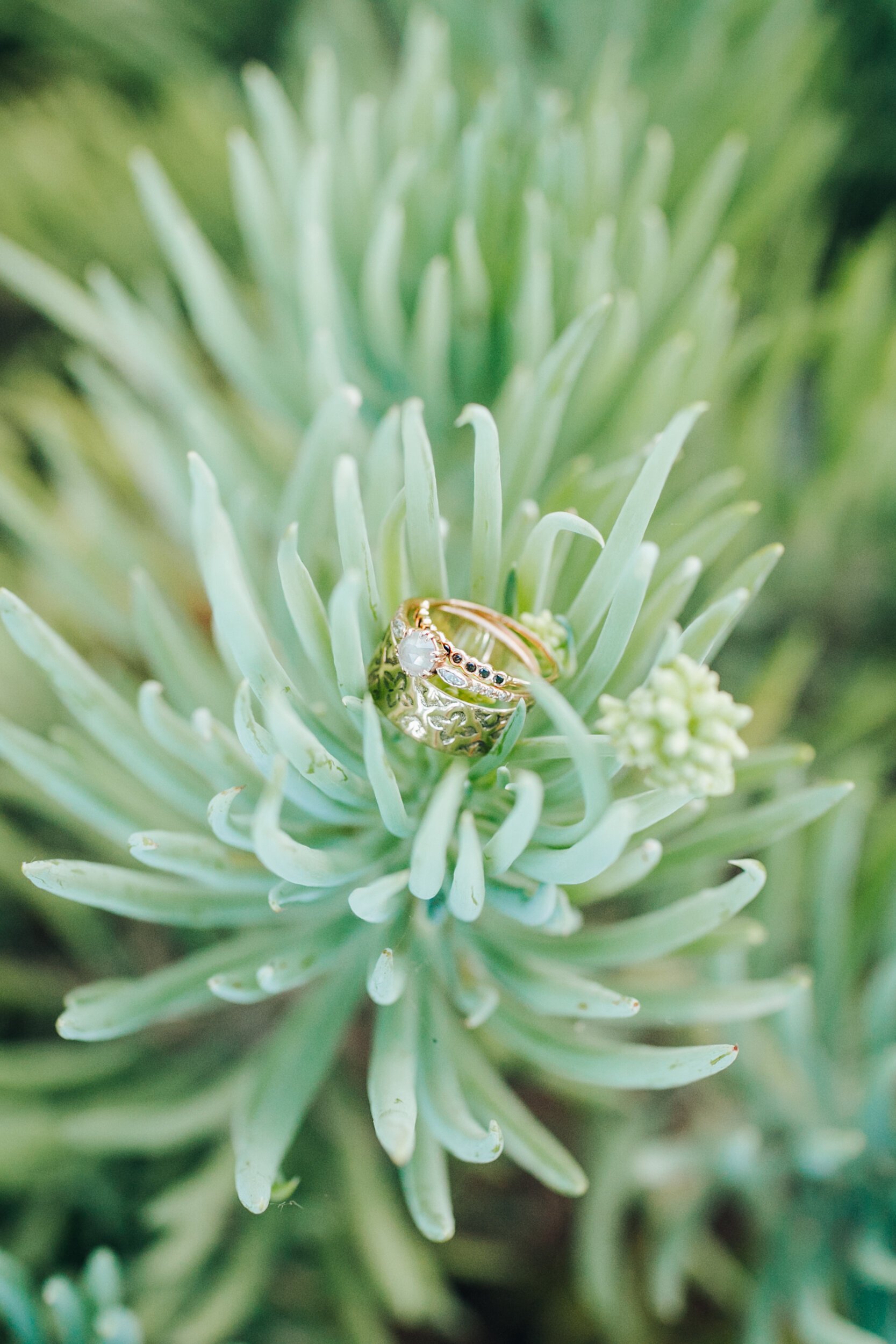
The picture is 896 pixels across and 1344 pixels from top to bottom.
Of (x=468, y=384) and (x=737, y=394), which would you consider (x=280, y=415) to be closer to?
(x=468, y=384)

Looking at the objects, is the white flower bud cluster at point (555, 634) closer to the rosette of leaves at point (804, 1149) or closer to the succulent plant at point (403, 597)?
the succulent plant at point (403, 597)

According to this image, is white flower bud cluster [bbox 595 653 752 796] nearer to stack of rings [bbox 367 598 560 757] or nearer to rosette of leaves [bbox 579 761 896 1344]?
stack of rings [bbox 367 598 560 757]

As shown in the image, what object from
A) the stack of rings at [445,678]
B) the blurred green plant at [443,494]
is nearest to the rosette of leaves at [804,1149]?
the blurred green plant at [443,494]

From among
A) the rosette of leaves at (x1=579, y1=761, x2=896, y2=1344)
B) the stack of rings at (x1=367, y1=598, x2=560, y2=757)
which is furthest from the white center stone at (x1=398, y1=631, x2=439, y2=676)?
the rosette of leaves at (x1=579, y1=761, x2=896, y2=1344)

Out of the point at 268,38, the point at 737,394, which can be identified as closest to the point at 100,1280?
the point at 737,394

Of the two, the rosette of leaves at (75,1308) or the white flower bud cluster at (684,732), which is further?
the rosette of leaves at (75,1308)

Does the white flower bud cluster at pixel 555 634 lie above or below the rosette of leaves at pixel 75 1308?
above

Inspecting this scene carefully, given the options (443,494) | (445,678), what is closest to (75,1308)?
(445,678)
